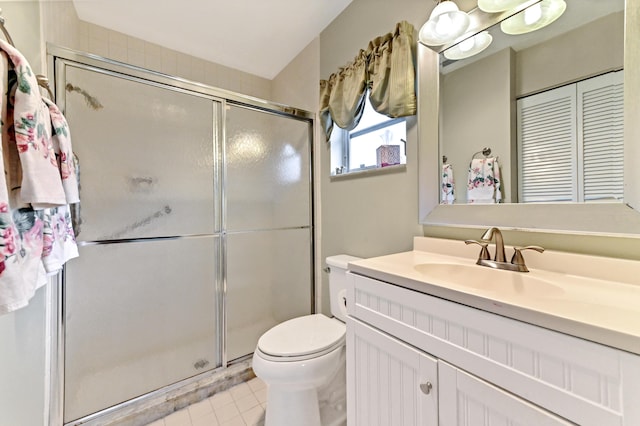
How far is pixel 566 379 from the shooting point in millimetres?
488

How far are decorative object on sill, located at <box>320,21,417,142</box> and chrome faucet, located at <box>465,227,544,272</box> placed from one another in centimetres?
65

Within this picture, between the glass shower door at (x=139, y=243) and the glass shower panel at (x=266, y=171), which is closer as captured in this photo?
the glass shower door at (x=139, y=243)

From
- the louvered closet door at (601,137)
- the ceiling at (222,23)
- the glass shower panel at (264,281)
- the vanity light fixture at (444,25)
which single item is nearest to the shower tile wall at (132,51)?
the ceiling at (222,23)

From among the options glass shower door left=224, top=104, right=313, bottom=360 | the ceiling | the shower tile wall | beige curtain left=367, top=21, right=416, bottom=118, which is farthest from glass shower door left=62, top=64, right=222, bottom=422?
beige curtain left=367, top=21, right=416, bottom=118

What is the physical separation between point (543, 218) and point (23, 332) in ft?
6.01

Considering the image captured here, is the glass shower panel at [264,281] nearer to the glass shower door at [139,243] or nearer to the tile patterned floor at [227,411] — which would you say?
the glass shower door at [139,243]

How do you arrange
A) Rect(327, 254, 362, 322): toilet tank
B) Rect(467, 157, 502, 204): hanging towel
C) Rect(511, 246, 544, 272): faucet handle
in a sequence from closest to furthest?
Rect(511, 246, 544, 272): faucet handle → Rect(467, 157, 502, 204): hanging towel → Rect(327, 254, 362, 322): toilet tank

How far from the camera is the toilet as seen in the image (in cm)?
109

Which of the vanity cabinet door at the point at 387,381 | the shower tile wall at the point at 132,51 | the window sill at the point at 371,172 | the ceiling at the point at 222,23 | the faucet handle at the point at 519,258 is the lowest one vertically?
the vanity cabinet door at the point at 387,381

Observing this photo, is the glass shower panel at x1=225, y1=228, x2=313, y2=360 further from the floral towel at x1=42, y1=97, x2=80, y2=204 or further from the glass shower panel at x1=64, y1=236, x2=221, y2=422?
the floral towel at x1=42, y1=97, x2=80, y2=204

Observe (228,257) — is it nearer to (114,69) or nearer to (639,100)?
(114,69)

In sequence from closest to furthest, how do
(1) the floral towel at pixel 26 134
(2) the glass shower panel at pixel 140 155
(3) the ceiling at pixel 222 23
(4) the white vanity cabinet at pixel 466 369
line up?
1. (4) the white vanity cabinet at pixel 466 369
2. (1) the floral towel at pixel 26 134
3. (2) the glass shower panel at pixel 140 155
4. (3) the ceiling at pixel 222 23

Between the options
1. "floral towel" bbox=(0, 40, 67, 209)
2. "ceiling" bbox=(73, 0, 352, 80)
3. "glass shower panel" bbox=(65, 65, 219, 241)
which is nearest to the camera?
"floral towel" bbox=(0, 40, 67, 209)

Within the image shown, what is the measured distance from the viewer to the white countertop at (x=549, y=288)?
1.56 ft
